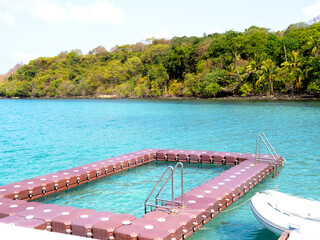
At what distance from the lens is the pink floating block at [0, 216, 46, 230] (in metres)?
7.29

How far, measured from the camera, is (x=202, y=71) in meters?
77.6

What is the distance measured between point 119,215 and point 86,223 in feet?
2.66

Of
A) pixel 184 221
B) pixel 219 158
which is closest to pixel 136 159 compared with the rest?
pixel 219 158

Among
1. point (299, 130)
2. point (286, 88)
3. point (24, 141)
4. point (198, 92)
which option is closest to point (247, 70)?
point (286, 88)

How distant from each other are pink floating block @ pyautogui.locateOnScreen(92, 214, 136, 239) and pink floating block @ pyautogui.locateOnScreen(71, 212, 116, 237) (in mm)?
123

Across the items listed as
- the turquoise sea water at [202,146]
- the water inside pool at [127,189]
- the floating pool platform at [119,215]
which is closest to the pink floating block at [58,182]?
the floating pool platform at [119,215]

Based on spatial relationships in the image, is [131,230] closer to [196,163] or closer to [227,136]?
[196,163]

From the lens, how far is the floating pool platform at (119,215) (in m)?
7.11

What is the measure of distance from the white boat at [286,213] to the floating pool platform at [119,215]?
1343 millimetres

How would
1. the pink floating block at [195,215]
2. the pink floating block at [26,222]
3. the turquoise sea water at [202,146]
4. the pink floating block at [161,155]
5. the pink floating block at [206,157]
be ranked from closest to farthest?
the pink floating block at [26,222]
the pink floating block at [195,215]
the turquoise sea water at [202,146]
the pink floating block at [206,157]
the pink floating block at [161,155]

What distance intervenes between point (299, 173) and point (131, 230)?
32.0 feet

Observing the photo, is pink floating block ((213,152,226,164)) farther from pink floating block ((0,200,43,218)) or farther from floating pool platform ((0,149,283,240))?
pink floating block ((0,200,43,218))

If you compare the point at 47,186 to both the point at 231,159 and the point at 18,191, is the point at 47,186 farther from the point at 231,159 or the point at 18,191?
the point at 231,159

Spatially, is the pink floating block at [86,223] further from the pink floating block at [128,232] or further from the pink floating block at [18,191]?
the pink floating block at [18,191]
